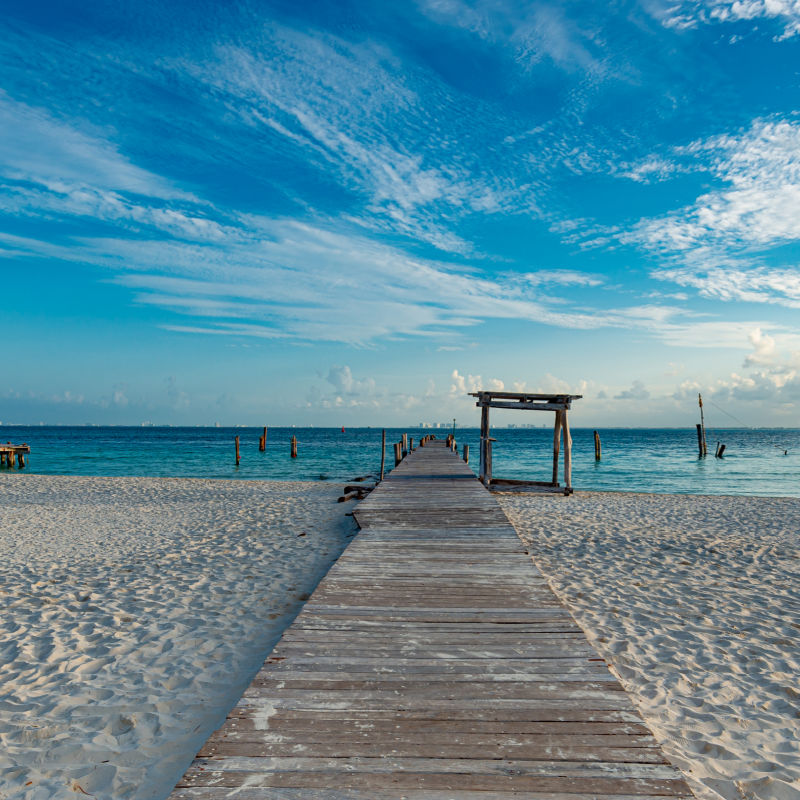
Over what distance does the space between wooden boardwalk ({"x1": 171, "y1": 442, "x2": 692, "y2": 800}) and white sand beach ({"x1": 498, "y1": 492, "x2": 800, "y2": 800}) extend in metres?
0.88

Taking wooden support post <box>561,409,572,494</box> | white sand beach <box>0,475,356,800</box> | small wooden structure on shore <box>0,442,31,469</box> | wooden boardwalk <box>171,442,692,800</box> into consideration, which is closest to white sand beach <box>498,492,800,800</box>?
wooden boardwalk <box>171,442,692,800</box>

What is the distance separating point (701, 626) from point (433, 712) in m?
4.30

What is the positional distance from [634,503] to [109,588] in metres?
14.1

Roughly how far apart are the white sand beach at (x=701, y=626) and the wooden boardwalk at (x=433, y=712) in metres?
0.88

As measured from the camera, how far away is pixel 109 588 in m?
7.28

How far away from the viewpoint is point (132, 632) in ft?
18.6

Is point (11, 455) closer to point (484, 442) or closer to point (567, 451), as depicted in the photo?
point (484, 442)

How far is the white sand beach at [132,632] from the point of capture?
3.53 metres

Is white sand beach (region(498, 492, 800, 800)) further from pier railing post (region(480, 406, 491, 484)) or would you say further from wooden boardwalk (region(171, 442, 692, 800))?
pier railing post (region(480, 406, 491, 484))

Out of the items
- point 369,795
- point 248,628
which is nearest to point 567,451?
point 248,628

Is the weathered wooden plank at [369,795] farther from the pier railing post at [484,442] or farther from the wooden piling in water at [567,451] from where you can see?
the wooden piling in water at [567,451]

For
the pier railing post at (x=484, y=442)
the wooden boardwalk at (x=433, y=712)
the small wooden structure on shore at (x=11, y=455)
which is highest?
the pier railing post at (x=484, y=442)

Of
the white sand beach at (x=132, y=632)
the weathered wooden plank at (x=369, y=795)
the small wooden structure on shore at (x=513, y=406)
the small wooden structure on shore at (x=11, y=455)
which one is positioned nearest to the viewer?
the weathered wooden plank at (x=369, y=795)

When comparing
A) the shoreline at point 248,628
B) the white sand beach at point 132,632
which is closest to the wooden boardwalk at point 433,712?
the shoreline at point 248,628
